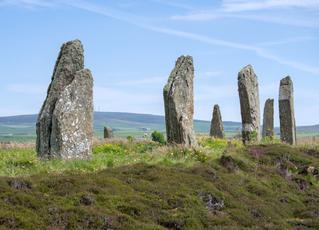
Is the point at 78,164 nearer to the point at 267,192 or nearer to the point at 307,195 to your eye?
the point at 267,192

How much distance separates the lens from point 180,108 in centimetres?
3180

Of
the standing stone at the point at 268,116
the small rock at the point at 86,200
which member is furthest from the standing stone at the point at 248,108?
the small rock at the point at 86,200

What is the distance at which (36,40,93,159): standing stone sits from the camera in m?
25.1

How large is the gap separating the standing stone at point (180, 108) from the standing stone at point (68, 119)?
6.16m

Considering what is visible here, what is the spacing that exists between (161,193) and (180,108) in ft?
41.8

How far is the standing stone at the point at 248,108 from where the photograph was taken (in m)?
38.7

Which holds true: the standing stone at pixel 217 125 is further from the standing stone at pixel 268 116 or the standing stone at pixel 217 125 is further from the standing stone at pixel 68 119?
the standing stone at pixel 68 119

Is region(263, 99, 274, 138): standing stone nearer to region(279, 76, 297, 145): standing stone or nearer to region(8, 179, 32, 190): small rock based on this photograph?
region(279, 76, 297, 145): standing stone

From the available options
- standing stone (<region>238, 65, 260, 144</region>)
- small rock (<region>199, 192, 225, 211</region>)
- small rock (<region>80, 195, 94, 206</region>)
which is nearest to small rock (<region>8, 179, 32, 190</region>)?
small rock (<region>80, 195, 94, 206</region>)

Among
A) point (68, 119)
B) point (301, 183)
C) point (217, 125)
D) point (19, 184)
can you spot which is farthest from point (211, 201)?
point (217, 125)

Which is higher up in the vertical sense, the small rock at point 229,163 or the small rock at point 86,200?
the small rock at point 229,163

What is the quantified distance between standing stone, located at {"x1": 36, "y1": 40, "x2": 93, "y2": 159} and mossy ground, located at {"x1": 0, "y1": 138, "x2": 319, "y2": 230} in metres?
1.09

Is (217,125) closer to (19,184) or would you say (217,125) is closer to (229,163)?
(229,163)

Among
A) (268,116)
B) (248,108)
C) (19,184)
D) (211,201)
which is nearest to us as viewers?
(19,184)
